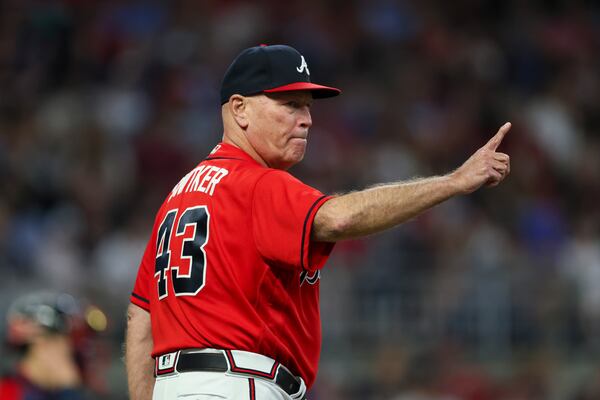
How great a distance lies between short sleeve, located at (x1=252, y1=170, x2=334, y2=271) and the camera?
13.0 ft

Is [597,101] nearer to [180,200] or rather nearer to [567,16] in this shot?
[567,16]

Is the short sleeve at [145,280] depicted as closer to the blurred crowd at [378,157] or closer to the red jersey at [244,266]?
the red jersey at [244,266]

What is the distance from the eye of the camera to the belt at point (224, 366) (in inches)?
162

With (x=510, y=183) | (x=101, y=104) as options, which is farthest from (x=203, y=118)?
(x=510, y=183)

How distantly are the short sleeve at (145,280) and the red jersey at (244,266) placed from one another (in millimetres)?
234

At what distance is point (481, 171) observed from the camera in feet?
12.6

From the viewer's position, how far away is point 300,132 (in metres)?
4.36

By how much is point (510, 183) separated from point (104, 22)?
541 cm

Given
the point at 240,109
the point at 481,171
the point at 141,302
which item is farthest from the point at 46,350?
the point at 481,171

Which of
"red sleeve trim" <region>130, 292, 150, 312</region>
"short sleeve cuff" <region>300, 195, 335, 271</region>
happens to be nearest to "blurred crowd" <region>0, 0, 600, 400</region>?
"red sleeve trim" <region>130, 292, 150, 312</region>

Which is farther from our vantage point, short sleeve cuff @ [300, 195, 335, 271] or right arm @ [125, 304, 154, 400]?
right arm @ [125, 304, 154, 400]

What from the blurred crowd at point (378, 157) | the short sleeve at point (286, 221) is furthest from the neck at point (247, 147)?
the blurred crowd at point (378, 157)

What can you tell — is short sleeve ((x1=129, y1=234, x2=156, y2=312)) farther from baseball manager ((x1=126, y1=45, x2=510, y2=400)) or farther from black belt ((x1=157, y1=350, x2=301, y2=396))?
black belt ((x1=157, y1=350, x2=301, y2=396))

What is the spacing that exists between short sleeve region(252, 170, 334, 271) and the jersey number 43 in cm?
23
